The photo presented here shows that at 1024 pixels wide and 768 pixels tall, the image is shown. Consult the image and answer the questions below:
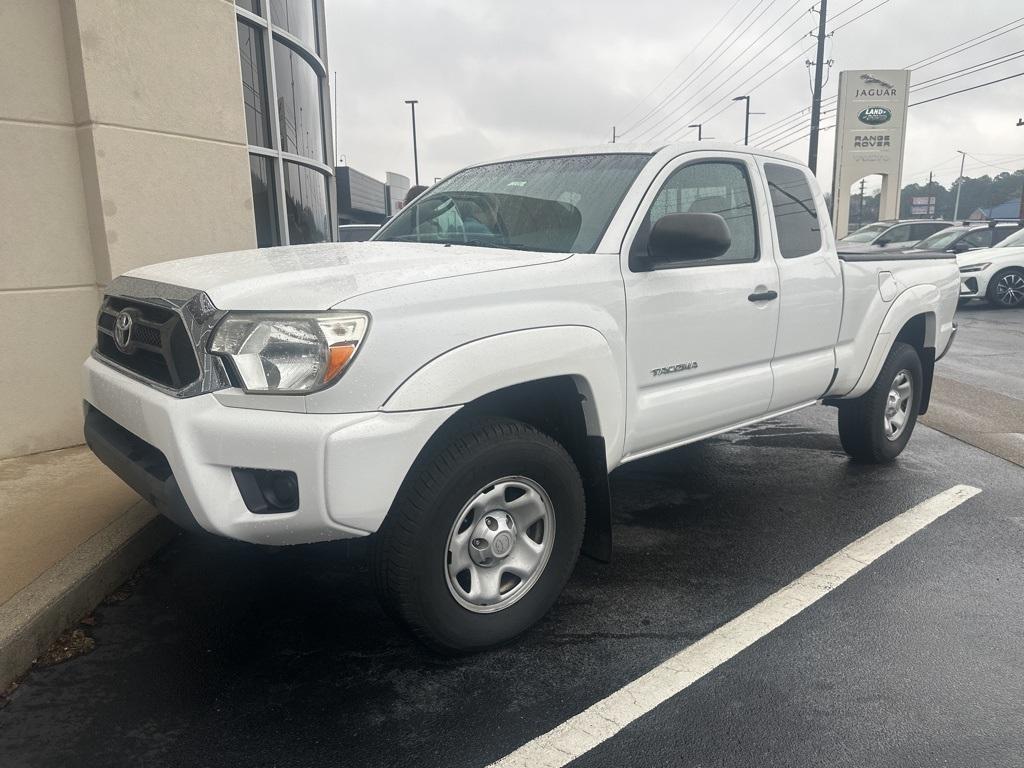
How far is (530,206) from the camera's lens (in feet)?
12.1

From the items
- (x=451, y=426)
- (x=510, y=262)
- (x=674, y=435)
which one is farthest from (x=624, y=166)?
(x=451, y=426)

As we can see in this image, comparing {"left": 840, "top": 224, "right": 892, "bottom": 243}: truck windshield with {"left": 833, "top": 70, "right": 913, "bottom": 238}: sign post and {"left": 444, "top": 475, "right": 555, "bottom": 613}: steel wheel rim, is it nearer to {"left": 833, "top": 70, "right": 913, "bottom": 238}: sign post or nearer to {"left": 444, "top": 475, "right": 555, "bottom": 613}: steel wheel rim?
{"left": 833, "top": 70, "right": 913, "bottom": 238}: sign post

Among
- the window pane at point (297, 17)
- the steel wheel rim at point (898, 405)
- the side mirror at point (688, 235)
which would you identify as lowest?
the steel wheel rim at point (898, 405)

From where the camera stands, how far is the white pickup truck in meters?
2.51

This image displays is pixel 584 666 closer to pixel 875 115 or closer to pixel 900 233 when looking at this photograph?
pixel 900 233

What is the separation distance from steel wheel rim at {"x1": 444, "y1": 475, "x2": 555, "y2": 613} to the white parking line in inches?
21.6

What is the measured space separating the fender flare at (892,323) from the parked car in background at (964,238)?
11.9 meters

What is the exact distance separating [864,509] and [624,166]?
8.13 feet

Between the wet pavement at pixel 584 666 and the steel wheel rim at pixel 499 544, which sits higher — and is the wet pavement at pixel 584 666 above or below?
below

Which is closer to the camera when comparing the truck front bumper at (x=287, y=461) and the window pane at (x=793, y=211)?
the truck front bumper at (x=287, y=461)

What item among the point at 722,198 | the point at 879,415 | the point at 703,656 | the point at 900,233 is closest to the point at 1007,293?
the point at 900,233

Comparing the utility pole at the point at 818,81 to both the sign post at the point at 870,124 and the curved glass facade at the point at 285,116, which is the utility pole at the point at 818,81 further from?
the curved glass facade at the point at 285,116

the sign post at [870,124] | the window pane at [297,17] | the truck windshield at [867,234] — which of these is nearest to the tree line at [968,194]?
the sign post at [870,124]

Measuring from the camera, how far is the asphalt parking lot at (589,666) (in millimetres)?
2502
